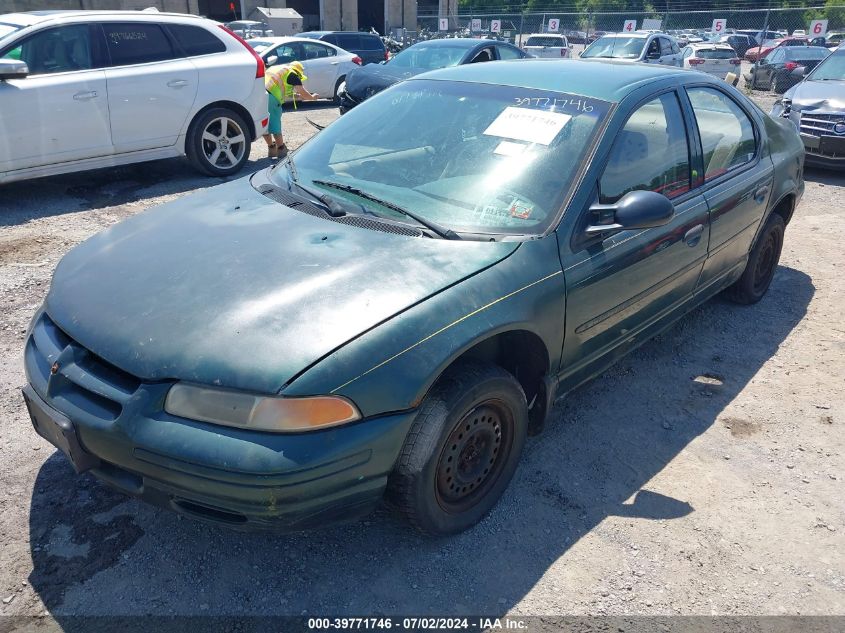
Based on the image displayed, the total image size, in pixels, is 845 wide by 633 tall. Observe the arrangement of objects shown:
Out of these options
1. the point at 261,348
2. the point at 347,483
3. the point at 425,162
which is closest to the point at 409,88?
the point at 425,162

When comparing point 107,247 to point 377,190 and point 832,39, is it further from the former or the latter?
point 832,39

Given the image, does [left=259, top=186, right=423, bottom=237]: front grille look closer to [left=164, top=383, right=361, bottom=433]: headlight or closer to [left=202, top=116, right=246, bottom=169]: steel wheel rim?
[left=164, top=383, right=361, bottom=433]: headlight

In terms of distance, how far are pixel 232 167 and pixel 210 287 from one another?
5.80 metres

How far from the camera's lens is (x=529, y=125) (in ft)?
9.93

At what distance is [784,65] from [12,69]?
1903 cm

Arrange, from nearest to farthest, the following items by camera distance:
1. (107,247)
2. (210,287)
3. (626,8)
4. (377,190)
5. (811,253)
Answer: (210,287), (107,247), (377,190), (811,253), (626,8)

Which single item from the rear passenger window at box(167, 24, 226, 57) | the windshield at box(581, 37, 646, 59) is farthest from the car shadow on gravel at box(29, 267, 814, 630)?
the windshield at box(581, 37, 646, 59)

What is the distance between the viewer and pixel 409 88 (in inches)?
143

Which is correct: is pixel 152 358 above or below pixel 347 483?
above

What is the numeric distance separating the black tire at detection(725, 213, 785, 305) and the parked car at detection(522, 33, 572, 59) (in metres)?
20.2

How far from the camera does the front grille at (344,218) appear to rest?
2.70 metres

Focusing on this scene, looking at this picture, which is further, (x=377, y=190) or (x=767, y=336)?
(x=767, y=336)

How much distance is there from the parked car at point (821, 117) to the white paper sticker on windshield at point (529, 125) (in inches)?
252

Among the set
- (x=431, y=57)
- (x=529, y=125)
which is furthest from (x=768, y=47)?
(x=529, y=125)
